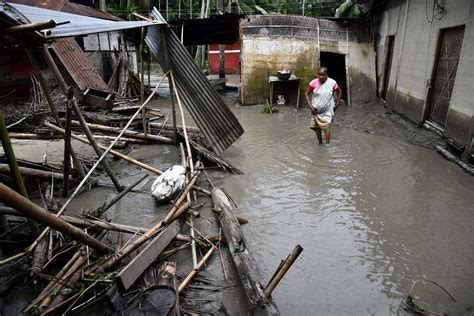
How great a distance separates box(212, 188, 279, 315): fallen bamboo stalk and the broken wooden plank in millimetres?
591

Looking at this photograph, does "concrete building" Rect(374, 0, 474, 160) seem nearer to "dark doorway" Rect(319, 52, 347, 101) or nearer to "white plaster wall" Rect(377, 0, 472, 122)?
"white plaster wall" Rect(377, 0, 472, 122)

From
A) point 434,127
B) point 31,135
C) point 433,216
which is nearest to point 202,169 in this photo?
point 433,216

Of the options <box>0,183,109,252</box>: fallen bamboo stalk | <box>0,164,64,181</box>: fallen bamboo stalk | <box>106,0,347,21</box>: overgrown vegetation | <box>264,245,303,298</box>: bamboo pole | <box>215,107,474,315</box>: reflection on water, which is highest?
<box>106,0,347,21</box>: overgrown vegetation

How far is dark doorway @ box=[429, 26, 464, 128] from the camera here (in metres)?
7.34

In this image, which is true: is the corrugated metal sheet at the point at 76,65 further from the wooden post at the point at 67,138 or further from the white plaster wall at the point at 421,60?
the white plaster wall at the point at 421,60

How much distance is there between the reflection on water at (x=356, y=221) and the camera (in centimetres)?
325

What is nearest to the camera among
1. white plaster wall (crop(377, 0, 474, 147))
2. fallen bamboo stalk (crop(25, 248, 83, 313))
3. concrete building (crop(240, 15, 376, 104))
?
fallen bamboo stalk (crop(25, 248, 83, 313))

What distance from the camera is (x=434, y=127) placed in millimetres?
8055

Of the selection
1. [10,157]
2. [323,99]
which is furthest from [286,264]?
[323,99]

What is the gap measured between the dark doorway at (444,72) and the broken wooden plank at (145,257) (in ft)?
23.0

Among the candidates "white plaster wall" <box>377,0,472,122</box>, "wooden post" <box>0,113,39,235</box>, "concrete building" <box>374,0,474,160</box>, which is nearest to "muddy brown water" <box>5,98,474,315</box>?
"concrete building" <box>374,0,474,160</box>

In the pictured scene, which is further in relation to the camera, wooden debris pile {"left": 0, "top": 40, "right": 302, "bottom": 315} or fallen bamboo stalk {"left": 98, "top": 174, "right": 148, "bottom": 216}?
fallen bamboo stalk {"left": 98, "top": 174, "right": 148, "bottom": 216}

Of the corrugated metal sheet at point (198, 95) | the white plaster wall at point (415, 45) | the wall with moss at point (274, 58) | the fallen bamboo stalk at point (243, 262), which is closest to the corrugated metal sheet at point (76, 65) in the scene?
the corrugated metal sheet at point (198, 95)

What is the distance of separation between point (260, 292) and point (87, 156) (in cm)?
487
